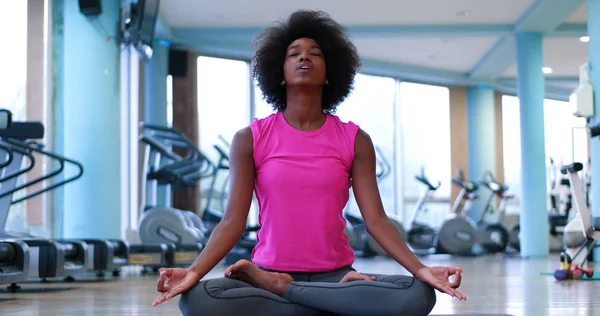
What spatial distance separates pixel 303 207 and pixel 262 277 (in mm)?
216

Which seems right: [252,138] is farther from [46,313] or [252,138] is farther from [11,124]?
[11,124]

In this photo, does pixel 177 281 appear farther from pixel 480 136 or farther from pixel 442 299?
pixel 480 136

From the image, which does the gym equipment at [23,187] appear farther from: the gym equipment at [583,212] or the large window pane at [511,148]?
the large window pane at [511,148]

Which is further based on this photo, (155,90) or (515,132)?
(515,132)

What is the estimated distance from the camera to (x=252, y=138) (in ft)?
7.18

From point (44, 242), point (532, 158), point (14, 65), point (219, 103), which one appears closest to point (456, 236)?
point (532, 158)

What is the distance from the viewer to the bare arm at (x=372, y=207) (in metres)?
2.04

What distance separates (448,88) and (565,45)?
291 centimetres

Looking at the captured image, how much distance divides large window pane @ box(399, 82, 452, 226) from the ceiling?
1015mm

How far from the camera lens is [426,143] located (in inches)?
552

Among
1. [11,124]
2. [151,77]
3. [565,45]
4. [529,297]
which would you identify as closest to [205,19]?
[151,77]

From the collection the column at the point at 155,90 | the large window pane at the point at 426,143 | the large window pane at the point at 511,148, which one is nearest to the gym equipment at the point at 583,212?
the column at the point at 155,90

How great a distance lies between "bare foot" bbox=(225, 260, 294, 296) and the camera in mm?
1984

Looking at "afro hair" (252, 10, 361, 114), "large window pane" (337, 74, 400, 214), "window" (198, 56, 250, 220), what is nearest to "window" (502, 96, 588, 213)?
"large window pane" (337, 74, 400, 214)
